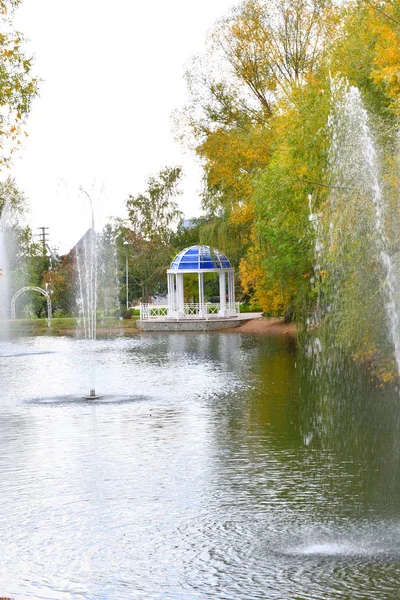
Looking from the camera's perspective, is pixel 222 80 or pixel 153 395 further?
pixel 222 80

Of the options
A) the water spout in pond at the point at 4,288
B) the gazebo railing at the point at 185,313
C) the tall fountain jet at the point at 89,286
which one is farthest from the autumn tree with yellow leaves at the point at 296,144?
the water spout in pond at the point at 4,288

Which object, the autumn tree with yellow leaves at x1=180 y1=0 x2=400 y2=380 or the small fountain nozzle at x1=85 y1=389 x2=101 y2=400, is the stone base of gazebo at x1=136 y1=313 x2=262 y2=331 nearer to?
the autumn tree with yellow leaves at x1=180 y1=0 x2=400 y2=380

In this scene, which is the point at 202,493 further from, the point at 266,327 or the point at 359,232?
the point at 266,327

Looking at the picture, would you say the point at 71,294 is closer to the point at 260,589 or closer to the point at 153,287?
the point at 153,287

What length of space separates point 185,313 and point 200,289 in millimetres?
2657

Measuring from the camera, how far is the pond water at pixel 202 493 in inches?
338

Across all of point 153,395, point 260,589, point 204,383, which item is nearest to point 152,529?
point 260,589

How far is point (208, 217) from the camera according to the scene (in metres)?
49.8

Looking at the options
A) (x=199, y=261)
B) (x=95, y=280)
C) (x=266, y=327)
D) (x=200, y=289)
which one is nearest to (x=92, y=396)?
(x=266, y=327)

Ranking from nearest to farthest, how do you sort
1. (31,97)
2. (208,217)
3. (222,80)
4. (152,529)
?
1. (152,529)
2. (31,97)
3. (222,80)
4. (208,217)

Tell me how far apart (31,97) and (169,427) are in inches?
228

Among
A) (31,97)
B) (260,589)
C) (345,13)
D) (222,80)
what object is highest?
(222,80)

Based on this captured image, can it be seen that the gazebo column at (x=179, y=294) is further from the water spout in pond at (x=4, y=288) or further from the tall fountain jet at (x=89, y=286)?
the water spout in pond at (x=4, y=288)

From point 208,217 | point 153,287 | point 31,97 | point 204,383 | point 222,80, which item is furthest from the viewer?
point 153,287
